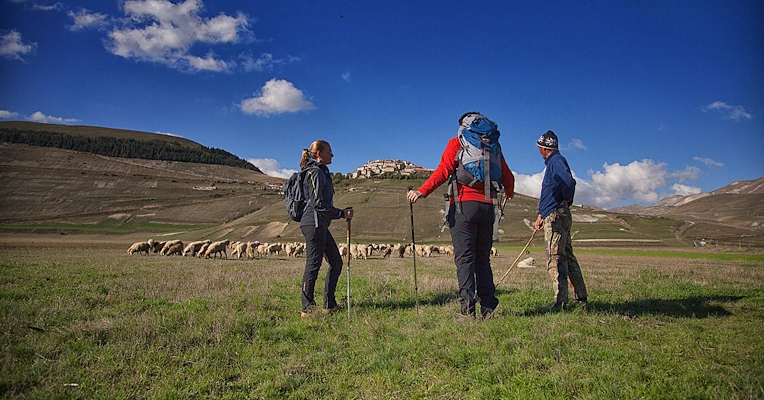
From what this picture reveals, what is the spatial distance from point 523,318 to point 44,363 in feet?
17.6

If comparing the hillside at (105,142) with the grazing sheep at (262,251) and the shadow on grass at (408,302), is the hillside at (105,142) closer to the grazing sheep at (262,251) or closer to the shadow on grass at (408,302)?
the grazing sheep at (262,251)

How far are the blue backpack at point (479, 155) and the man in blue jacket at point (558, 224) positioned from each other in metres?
1.38

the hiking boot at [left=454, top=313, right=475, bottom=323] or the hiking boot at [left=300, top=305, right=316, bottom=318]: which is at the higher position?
the hiking boot at [left=454, top=313, right=475, bottom=323]

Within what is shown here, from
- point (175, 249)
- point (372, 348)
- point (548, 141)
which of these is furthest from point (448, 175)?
point (175, 249)

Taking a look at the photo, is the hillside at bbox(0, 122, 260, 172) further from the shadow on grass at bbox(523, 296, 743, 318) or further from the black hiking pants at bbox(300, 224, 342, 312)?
the shadow on grass at bbox(523, 296, 743, 318)

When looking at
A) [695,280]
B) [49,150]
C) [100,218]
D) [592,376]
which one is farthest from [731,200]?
[49,150]

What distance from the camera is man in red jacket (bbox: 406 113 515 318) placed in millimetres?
5457

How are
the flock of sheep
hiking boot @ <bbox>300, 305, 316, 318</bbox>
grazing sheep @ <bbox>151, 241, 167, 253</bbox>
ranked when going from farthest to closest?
grazing sheep @ <bbox>151, 241, 167, 253</bbox> → the flock of sheep → hiking boot @ <bbox>300, 305, 316, 318</bbox>

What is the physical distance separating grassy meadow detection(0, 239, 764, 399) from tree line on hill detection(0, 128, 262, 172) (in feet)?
539

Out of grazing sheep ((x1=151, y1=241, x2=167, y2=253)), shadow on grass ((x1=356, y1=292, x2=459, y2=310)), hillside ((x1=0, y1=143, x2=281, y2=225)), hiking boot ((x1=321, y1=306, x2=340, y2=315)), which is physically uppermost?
hillside ((x1=0, y1=143, x2=281, y2=225))

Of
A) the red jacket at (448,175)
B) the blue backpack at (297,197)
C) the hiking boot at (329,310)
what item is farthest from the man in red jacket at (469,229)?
the hiking boot at (329,310)

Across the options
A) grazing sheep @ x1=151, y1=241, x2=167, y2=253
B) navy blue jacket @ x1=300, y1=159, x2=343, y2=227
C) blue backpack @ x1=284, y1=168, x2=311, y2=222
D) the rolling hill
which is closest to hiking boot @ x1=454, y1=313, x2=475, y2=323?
navy blue jacket @ x1=300, y1=159, x2=343, y2=227

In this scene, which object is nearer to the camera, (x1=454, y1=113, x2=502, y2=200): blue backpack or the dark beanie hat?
(x1=454, y1=113, x2=502, y2=200): blue backpack

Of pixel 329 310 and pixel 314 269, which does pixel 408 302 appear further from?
pixel 314 269
